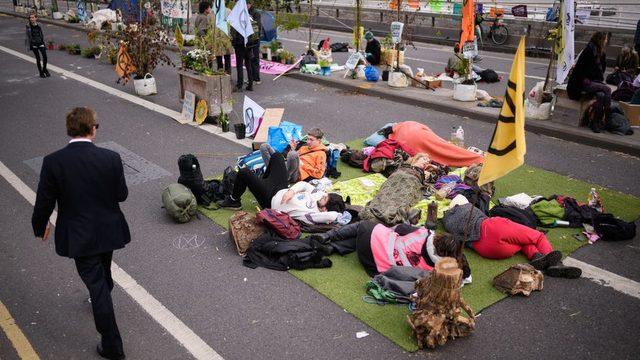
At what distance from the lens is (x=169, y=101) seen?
1330 cm

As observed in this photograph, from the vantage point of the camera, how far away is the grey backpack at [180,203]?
689 cm

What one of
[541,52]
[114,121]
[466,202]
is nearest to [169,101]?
[114,121]

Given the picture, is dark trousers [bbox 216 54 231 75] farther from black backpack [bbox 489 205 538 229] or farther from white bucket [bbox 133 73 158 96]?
black backpack [bbox 489 205 538 229]

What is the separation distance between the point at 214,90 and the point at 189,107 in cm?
72

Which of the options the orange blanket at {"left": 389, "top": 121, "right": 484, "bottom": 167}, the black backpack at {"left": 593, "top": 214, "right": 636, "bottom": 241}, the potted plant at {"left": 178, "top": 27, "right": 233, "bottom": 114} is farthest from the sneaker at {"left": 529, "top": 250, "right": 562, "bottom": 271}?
the potted plant at {"left": 178, "top": 27, "right": 233, "bottom": 114}

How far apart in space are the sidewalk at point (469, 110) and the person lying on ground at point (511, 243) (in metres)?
4.73

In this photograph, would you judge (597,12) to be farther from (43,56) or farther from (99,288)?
(99,288)

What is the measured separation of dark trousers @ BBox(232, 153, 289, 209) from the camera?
23.1 feet

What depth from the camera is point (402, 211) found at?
6785 mm

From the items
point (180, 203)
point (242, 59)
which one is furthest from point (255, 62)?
point (180, 203)

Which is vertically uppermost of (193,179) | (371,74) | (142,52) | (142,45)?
(142,45)

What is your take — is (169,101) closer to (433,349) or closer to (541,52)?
(433,349)

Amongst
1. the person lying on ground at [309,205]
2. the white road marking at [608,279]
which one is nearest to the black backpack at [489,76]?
the person lying on ground at [309,205]

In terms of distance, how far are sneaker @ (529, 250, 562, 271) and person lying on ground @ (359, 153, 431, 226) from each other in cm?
159
